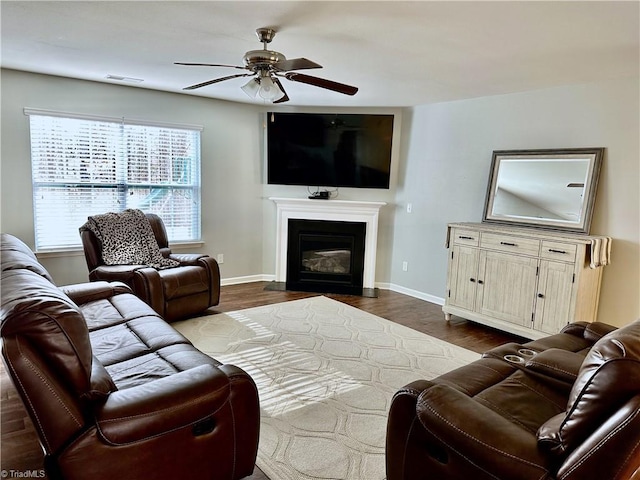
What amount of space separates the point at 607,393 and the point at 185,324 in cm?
353

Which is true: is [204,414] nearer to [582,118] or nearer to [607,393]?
[607,393]

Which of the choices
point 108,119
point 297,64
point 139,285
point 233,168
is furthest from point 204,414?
point 233,168

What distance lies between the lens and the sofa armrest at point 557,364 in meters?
1.88

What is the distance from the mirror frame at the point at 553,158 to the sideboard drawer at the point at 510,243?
1.22 feet

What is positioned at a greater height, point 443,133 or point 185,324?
point 443,133

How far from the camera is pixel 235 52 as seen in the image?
3.16m

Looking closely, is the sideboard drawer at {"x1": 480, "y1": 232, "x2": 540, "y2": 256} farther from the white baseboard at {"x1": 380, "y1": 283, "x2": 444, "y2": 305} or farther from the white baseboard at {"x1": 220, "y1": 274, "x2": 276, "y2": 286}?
the white baseboard at {"x1": 220, "y1": 274, "x2": 276, "y2": 286}

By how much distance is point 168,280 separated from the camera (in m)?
3.86

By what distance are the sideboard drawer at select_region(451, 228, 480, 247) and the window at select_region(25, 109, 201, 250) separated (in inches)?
124

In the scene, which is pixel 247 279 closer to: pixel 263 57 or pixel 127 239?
pixel 127 239

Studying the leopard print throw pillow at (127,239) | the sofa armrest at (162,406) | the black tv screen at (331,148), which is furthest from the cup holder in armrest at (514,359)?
the black tv screen at (331,148)

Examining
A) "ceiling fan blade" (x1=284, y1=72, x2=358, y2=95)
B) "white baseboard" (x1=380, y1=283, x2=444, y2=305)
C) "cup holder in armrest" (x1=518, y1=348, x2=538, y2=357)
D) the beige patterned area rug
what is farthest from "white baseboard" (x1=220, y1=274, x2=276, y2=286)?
"cup holder in armrest" (x1=518, y1=348, x2=538, y2=357)

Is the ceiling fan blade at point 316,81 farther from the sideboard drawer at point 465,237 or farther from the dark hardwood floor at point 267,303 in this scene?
the dark hardwood floor at point 267,303

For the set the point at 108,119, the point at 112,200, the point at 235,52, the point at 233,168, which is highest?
the point at 235,52
